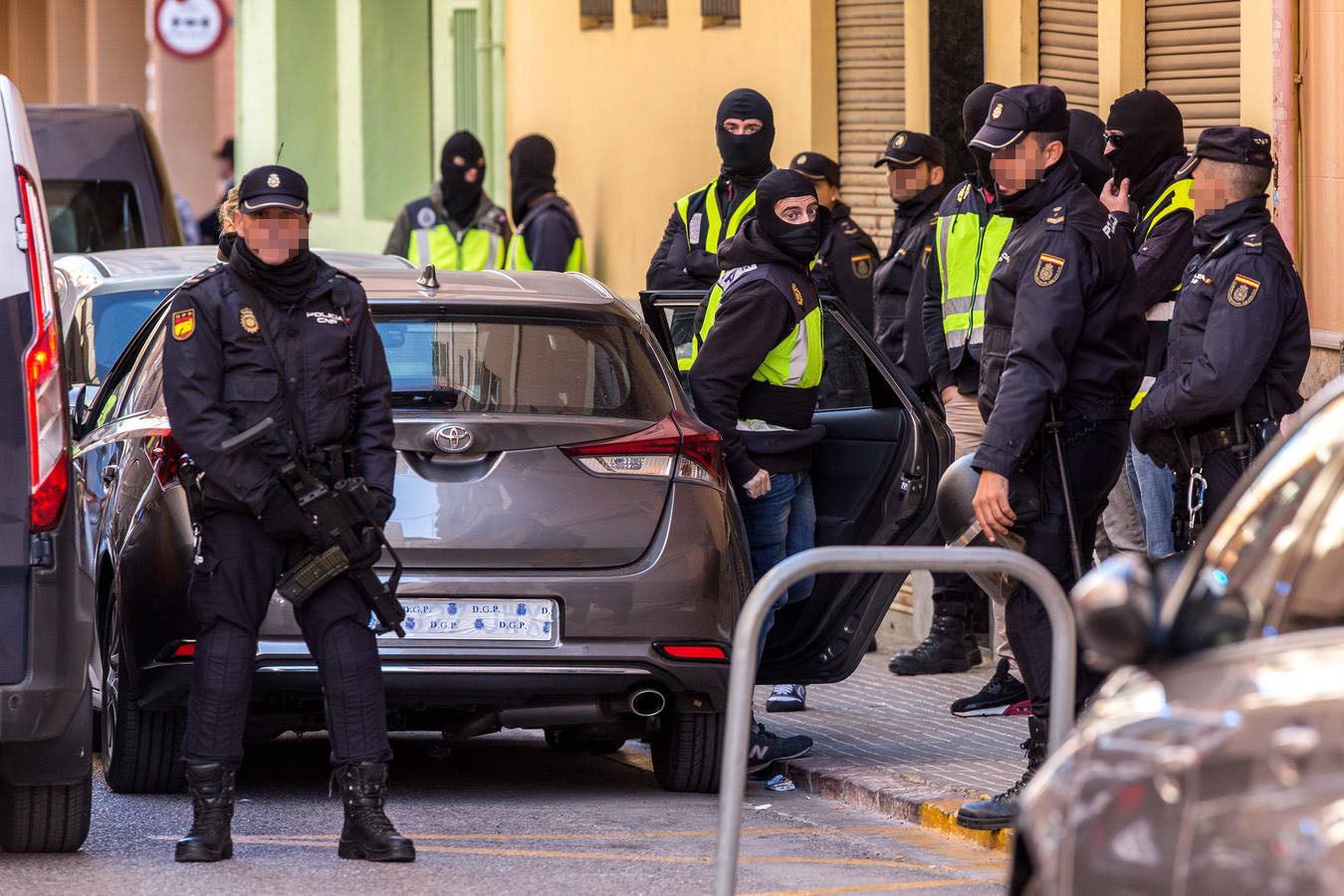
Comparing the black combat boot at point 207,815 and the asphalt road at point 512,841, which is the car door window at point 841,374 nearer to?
the asphalt road at point 512,841

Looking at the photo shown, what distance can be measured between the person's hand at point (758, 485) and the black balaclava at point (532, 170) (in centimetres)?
726

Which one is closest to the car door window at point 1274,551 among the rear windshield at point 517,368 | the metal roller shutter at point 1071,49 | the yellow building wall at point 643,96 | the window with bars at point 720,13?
the rear windshield at point 517,368

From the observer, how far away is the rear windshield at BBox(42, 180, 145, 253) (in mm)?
15359

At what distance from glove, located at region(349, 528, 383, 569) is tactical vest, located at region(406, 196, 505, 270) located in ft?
28.0

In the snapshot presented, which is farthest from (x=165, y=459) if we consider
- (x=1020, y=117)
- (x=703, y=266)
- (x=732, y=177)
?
(x=732, y=177)

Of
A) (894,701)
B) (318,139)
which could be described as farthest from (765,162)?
(318,139)

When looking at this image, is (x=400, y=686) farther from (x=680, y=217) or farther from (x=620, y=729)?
(x=680, y=217)

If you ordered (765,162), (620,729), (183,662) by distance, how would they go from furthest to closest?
(765,162) → (620,729) → (183,662)

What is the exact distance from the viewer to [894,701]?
9.90 meters

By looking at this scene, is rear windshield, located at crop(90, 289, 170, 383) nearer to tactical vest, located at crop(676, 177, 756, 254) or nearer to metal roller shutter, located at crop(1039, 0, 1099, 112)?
tactical vest, located at crop(676, 177, 756, 254)

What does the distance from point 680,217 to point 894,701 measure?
226cm

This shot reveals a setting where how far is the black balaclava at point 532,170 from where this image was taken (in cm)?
1535

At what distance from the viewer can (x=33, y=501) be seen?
6.51 m

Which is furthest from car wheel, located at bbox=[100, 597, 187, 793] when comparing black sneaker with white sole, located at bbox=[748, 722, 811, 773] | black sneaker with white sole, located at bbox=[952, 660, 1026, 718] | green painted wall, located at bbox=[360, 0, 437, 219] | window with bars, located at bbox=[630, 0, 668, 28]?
green painted wall, located at bbox=[360, 0, 437, 219]
